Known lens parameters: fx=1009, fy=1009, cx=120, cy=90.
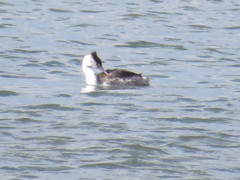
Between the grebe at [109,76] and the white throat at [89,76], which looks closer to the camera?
the grebe at [109,76]

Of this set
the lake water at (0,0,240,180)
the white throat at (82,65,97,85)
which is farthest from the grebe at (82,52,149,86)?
the lake water at (0,0,240,180)

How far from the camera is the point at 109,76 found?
17.1 metres

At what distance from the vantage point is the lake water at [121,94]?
38.3ft

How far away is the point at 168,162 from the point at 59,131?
1.90 m

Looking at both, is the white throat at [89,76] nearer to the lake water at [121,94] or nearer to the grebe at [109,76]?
the grebe at [109,76]

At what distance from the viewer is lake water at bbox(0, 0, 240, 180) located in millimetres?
11680

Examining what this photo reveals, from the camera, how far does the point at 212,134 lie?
1320 cm

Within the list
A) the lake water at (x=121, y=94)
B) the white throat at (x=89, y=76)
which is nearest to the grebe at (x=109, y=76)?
the white throat at (x=89, y=76)

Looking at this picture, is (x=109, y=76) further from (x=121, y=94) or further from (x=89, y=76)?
(x=121, y=94)

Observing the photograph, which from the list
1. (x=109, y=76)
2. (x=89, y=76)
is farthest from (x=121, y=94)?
(x=89, y=76)

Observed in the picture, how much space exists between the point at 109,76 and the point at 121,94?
0.99 metres

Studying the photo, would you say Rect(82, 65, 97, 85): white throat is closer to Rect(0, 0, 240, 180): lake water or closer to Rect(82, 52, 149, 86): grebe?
Rect(82, 52, 149, 86): grebe

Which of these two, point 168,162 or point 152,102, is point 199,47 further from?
point 168,162

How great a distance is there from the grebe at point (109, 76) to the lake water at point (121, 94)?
0.17 metres
